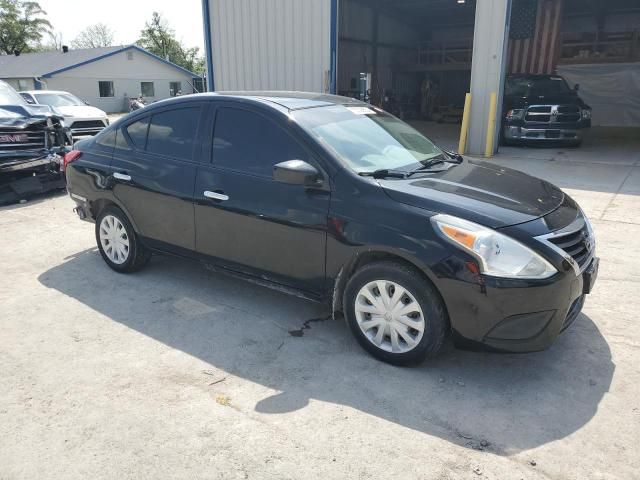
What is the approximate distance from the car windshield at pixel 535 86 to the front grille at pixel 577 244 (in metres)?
11.8

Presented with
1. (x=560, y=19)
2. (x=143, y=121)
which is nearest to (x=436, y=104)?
(x=560, y=19)

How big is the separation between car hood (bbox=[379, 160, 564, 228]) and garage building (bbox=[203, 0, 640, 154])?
870 centimetres

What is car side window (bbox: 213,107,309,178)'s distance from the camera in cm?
369

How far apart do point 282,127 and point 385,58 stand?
2152cm

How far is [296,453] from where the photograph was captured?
257cm

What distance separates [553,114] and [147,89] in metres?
35.5

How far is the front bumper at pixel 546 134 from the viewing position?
41.9ft

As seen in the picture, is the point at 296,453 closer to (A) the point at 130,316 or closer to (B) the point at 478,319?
(B) the point at 478,319

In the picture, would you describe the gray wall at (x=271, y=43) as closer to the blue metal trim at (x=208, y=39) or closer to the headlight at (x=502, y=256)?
the blue metal trim at (x=208, y=39)

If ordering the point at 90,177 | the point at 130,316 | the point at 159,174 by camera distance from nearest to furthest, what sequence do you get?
the point at 130,316, the point at 159,174, the point at 90,177

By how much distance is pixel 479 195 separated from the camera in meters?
3.33

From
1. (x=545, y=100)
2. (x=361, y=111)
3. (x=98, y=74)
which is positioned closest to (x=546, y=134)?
(x=545, y=100)

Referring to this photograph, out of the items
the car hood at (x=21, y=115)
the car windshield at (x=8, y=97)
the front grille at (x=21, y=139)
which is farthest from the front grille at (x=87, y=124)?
the front grille at (x=21, y=139)

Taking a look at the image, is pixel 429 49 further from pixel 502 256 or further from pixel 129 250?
pixel 502 256
